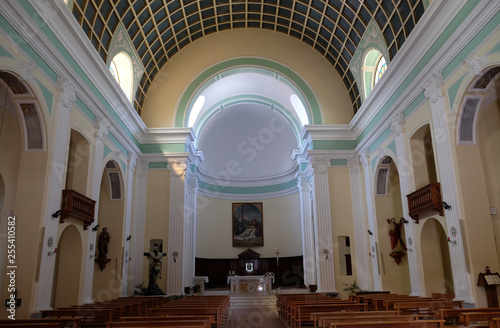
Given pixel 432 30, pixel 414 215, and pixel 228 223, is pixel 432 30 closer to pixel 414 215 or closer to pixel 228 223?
pixel 414 215

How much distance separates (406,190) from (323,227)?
6.06 meters

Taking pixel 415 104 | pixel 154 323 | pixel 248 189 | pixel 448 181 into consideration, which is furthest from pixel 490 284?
pixel 248 189

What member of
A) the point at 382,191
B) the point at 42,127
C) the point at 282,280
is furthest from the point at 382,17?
the point at 282,280

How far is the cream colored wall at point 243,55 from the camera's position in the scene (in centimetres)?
2162

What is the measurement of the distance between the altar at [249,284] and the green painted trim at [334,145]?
25.9 ft

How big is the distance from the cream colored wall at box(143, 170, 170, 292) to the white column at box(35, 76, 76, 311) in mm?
8022

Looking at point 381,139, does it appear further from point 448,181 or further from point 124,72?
point 124,72

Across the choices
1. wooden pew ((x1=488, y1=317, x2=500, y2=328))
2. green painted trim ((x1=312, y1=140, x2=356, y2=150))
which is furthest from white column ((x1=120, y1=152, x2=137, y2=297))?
wooden pew ((x1=488, y1=317, x2=500, y2=328))

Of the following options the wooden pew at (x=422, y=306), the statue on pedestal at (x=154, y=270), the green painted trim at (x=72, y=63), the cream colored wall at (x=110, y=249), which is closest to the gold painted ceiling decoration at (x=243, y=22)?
the green painted trim at (x=72, y=63)

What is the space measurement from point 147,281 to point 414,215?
40.4ft

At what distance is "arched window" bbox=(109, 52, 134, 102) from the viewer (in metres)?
18.3

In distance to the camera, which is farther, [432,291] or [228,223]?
[228,223]

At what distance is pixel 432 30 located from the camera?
40.7 feet

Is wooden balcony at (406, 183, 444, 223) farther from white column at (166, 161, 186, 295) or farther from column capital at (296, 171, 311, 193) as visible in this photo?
column capital at (296, 171, 311, 193)
